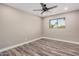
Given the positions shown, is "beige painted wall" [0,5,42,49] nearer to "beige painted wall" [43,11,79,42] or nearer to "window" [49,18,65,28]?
"window" [49,18,65,28]

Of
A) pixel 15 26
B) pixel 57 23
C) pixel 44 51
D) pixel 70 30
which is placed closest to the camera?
pixel 44 51

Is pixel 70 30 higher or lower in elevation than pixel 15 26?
lower

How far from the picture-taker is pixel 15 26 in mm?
3791

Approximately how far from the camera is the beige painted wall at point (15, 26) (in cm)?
320

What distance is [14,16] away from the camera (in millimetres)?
3725

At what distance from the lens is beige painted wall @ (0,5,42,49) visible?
3.20 metres

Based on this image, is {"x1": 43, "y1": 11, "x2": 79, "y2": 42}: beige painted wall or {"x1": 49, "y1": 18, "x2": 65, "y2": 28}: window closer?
{"x1": 43, "y1": 11, "x2": 79, "y2": 42}: beige painted wall

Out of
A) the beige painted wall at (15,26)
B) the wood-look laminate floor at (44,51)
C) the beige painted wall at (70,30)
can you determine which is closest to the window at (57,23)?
the beige painted wall at (70,30)

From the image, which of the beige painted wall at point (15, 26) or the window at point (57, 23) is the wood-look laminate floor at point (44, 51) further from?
the window at point (57, 23)

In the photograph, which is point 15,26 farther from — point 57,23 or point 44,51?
point 57,23

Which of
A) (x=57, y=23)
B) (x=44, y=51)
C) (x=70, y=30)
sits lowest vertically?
(x=44, y=51)

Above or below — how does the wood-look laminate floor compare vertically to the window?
below

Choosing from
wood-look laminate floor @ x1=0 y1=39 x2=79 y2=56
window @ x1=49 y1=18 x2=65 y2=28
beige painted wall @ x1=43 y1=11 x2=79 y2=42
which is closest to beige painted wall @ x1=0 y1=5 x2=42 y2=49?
wood-look laminate floor @ x1=0 y1=39 x2=79 y2=56

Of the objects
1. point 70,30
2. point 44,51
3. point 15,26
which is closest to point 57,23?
point 70,30
